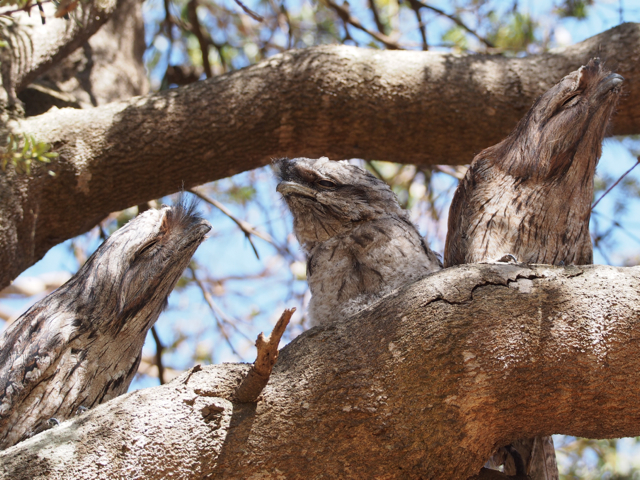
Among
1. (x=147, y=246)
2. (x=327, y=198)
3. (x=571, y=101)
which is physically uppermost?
(x=571, y=101)

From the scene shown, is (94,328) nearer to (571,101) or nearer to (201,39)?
(571,101)

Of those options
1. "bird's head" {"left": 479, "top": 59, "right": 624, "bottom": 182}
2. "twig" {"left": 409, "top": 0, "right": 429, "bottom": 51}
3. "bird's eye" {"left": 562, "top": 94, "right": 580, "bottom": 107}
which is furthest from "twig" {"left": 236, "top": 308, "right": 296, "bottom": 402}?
"twig" {"left": 409, "top": 0, "right": 429, "bottom": 51}

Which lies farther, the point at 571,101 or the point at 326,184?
the point at 326,184

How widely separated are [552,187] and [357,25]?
3094 millimetres

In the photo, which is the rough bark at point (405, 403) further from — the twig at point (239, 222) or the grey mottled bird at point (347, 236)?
the twig at point (239, 222)

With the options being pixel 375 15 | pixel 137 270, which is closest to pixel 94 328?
pixel 137 270

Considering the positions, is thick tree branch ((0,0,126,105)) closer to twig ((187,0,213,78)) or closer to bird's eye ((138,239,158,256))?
twig ((187,0,213,78))

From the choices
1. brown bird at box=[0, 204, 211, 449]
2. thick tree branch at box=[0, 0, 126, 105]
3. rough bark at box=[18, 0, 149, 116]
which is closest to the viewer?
brown bird at box=[0, 204, 211, 449]

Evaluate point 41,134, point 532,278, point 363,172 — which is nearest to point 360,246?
point 363,172

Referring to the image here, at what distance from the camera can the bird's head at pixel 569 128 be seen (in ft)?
9.80

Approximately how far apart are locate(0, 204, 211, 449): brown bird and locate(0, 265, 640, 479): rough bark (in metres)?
0.56

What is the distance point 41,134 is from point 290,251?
2376 millimetres

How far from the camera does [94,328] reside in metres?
2.80

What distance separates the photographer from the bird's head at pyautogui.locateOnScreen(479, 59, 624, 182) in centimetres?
299
